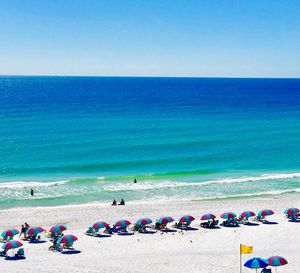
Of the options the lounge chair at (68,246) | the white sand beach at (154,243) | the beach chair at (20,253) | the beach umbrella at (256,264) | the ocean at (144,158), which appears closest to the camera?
the beach umbrella at (256,264)

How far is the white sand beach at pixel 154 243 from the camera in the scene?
22391mm

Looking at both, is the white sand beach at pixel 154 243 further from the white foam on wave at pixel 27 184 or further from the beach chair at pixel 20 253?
the white foam on wave at pixel 27 184

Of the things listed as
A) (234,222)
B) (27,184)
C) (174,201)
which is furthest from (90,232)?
(27,184)

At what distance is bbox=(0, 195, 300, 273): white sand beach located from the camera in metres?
22.4

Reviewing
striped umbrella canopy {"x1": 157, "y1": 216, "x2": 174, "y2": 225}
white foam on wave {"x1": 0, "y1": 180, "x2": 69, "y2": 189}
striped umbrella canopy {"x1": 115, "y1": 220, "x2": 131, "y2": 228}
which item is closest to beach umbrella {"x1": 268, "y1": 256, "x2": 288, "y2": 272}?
striped umbrella canopy {"x1": 157, "y1": 216, "x2": 174, "y2": 225}

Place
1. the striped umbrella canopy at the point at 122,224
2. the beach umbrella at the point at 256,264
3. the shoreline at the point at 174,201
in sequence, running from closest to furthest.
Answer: the beach umbrella at the point at 256,264 → the striped umbrella canopy at the point at 122,224 → the shoreline at the point at 174,201

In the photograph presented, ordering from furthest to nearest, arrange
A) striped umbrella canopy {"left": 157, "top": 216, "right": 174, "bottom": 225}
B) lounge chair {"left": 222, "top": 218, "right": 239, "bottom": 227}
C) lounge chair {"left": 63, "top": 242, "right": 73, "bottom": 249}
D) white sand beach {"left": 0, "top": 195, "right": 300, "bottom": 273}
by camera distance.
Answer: lounge chair {"left": 222, "top": 218, "right": 239, "bottom": 227}, striped umbrella canopy {"left": 157, "top": 216, "right": 174, "bottom": 225}, lounge chair {"left": 63, "top": 242, "right": 73, "bottom": 249}, white sand beach {"left": 0, "top": 195, "right": 300, "bottom": 273}

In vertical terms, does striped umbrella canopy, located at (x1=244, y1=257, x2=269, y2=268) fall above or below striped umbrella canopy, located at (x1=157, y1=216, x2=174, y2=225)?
below

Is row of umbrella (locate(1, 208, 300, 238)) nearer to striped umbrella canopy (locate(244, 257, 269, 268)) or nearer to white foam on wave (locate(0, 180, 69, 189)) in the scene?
striped umbrella canopy (locate(244, 257, 269, 268))

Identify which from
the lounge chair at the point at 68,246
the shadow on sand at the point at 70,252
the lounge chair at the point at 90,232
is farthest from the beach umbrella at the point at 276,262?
the lounge chair at the point at 90,232

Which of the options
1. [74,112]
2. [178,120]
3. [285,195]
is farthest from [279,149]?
[74,112]

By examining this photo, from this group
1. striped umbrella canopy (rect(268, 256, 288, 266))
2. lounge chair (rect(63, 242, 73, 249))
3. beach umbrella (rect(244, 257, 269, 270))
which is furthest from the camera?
lounge chair (rect(63, 242, 73, 249))

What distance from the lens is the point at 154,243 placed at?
26.0m

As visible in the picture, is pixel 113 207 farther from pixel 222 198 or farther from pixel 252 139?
pixel 252 139
